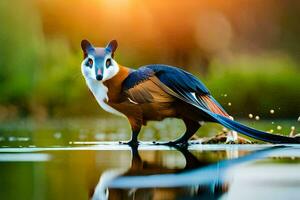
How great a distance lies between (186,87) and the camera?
235 centimetres

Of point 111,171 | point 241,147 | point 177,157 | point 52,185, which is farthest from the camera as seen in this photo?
point 241,147

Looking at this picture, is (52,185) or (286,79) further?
(286,79)

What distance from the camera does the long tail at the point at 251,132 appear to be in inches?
92.1

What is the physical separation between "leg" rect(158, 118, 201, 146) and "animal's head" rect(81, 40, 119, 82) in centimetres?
41

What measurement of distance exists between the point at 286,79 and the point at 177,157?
72 centimetres

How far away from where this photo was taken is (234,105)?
95.7 inches

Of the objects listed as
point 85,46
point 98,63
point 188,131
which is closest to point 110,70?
point 98,63

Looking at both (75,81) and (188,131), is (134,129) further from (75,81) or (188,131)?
(75,81)

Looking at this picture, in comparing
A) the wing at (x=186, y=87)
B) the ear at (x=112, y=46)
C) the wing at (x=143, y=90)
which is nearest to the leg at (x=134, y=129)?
the wing at (x=143, y=90)

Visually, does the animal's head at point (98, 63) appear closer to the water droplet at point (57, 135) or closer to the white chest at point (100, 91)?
the white chest at point (100, 91)

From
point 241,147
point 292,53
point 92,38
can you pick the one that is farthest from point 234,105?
point 92,38

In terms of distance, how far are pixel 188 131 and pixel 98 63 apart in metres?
0.53

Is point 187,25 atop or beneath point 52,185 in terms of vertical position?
atop

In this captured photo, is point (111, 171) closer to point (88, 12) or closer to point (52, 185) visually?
point (52, 185)
